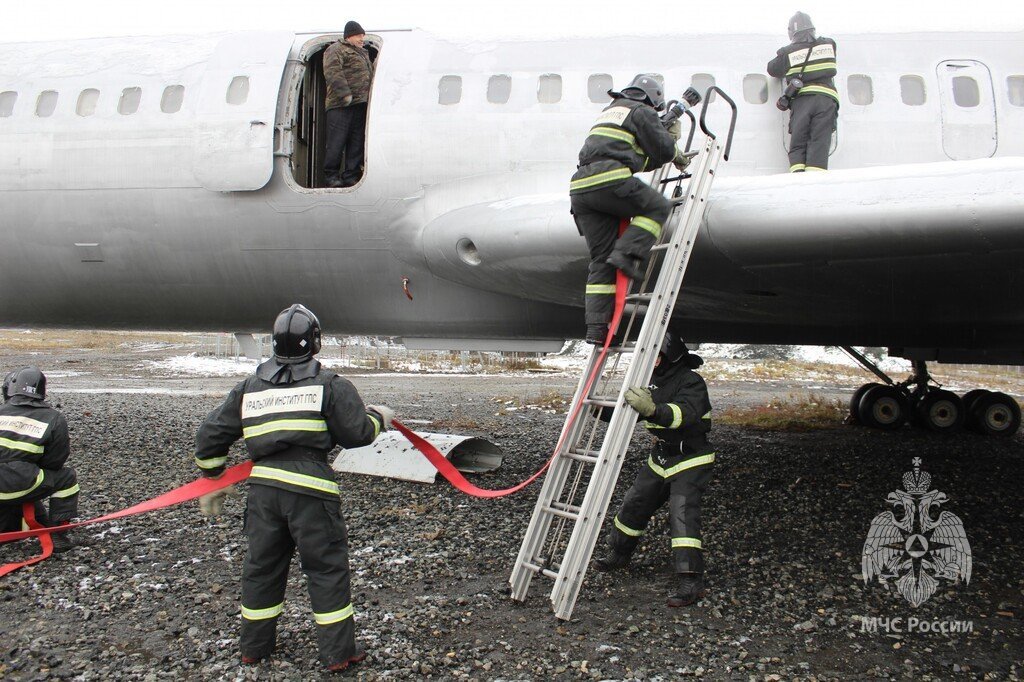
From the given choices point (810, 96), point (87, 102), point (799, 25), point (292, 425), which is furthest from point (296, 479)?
point (87, 102)

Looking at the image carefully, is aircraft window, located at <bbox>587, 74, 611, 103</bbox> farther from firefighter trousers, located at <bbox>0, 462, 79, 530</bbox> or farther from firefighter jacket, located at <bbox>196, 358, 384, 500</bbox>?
firefighter trousers, located at <bbox>0, 462, 79, 530</bbox>

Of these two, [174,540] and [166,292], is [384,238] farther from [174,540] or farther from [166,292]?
[174,540]

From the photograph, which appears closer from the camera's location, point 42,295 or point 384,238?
point 384,238

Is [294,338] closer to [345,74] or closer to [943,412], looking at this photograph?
[345,74]

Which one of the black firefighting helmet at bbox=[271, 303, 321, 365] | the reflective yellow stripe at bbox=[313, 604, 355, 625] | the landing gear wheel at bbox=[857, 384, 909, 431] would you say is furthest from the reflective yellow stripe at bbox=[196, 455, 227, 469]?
the landing gear wheel at bbox=[857, 384, 909, 431]

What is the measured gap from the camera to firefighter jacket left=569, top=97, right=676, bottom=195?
14.6ft

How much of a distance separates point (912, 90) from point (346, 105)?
15.4ft

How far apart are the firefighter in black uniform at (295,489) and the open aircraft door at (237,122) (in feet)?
10.8

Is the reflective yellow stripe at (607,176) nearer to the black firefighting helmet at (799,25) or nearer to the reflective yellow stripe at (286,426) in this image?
the reflective yellow stripe at (286,426)

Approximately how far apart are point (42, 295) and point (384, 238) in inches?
137

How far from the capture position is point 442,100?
6.54 meters

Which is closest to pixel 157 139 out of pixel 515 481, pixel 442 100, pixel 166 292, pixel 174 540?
pixel 166 292

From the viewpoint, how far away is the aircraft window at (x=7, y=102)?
7020 millimetres

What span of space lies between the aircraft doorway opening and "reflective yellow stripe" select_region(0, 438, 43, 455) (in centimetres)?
316
